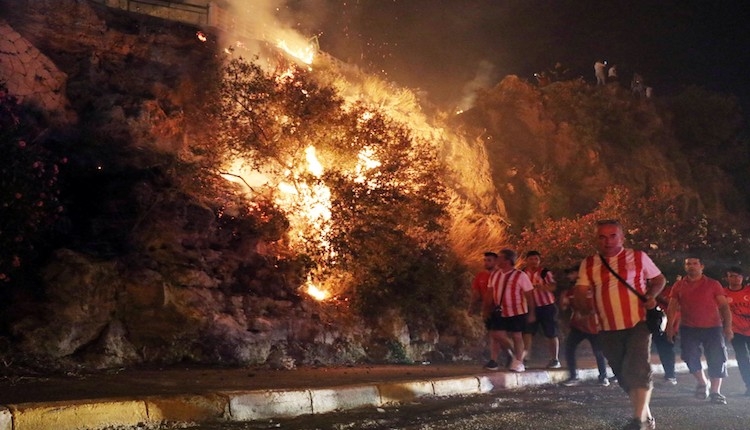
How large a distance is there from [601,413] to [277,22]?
16.4 metres

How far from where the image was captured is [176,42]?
1403cm

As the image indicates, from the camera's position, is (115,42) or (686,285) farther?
(115,42)

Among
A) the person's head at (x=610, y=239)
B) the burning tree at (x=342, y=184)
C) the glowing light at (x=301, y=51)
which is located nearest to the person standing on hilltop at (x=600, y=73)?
the glowing light at (x=301, y=51)

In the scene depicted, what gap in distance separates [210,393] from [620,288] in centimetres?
366

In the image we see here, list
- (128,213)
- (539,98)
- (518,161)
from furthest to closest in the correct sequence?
(539,98) → (518,161) → (128,213)

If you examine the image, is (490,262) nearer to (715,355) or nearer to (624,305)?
(715,355)

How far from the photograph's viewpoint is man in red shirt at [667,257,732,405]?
757 centimetres

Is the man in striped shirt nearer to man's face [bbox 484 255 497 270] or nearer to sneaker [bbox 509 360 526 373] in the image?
sneaker [bbox 509 360 526 373]

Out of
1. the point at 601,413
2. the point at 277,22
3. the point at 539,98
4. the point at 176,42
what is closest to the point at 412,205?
the point at 601,413

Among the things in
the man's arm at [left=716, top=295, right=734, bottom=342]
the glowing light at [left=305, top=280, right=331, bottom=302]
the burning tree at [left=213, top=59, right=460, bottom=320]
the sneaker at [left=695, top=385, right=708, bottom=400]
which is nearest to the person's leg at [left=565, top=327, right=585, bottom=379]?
the sneaker at [left=695, top=385, right=708, bottom=400]

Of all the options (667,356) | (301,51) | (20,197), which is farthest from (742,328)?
(301,51)

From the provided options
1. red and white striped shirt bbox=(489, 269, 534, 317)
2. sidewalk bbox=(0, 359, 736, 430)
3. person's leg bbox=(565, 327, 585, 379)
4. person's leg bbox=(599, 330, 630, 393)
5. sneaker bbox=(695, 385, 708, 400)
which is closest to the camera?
sidewalk bbox=(0, 359, 736, 430)

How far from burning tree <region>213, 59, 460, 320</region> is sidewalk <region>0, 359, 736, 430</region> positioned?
2136 mm

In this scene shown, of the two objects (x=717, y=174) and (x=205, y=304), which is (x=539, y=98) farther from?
(x=205, y=304)
